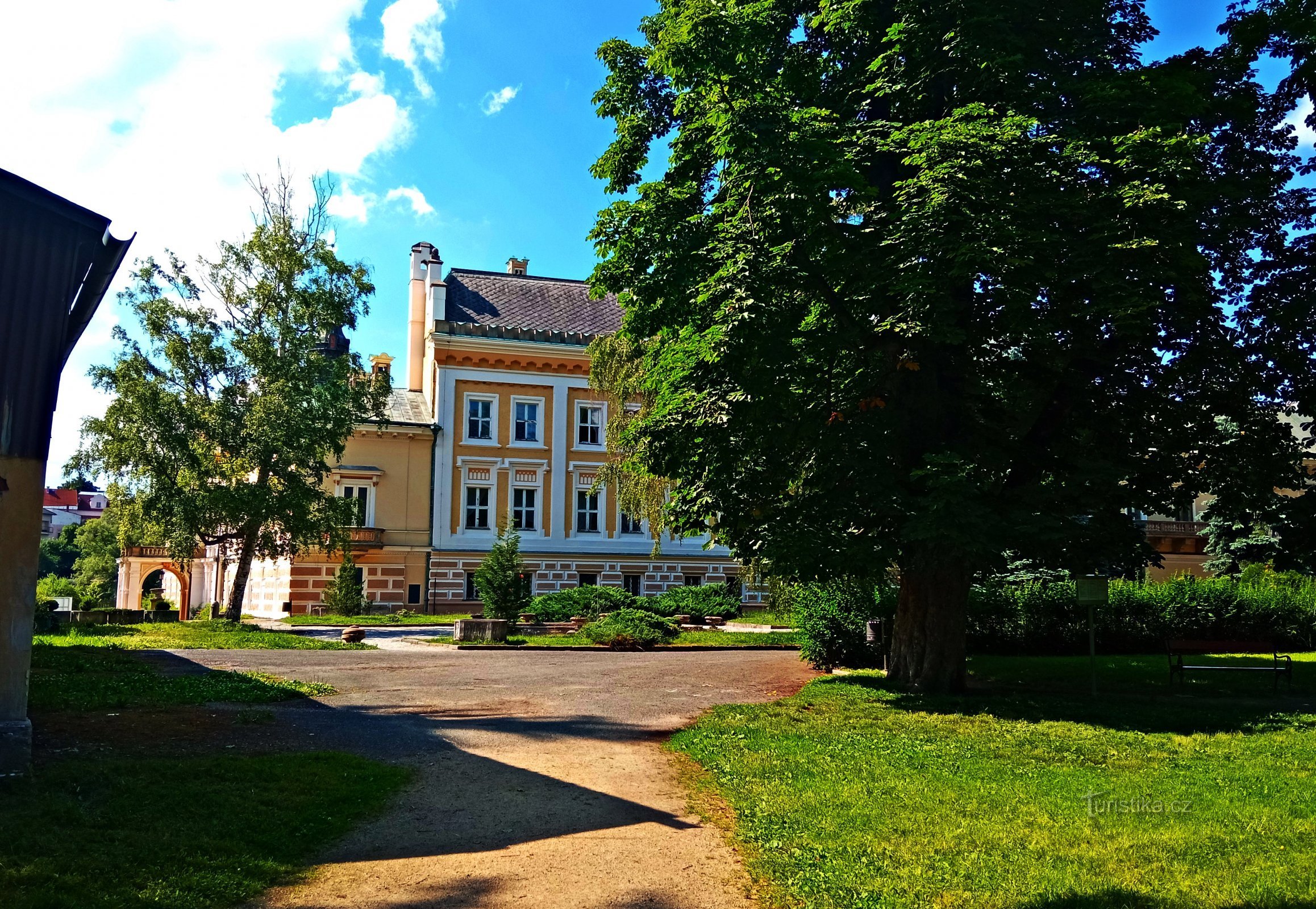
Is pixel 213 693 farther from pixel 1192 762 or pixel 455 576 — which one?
pixel 455 576

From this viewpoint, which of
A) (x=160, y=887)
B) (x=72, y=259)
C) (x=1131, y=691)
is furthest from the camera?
(x=1131, y=691)

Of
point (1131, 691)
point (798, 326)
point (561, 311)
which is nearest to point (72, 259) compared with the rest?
point (798, 326)

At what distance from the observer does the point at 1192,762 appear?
9695 millimetres

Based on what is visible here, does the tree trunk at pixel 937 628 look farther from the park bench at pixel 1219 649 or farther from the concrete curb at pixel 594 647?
the concrete curb at pixel 594 647

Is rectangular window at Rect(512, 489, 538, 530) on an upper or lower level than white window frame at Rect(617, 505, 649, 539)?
upper

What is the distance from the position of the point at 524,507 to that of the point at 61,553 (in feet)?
318

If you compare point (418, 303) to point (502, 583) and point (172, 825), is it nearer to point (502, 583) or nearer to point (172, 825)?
point (502, 583)

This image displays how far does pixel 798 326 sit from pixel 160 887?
11.3 m

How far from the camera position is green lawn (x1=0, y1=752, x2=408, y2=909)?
17.8 ft

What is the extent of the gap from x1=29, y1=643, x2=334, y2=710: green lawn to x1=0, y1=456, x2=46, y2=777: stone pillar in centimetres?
370

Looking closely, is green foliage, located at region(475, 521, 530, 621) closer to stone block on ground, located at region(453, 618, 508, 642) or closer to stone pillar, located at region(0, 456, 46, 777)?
stone block on ground, located at region(453, 618, 508, 642)

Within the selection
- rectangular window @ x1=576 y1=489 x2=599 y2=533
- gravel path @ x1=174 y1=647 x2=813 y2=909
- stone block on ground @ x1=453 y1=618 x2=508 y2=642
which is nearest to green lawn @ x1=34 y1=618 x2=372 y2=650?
stone block on ground @ x1=453 y1=618 x2=508 y2=642

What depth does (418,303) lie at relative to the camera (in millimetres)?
47312

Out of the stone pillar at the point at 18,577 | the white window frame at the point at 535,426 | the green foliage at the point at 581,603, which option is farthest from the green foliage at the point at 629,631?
the white window frame at the point at 535,426
